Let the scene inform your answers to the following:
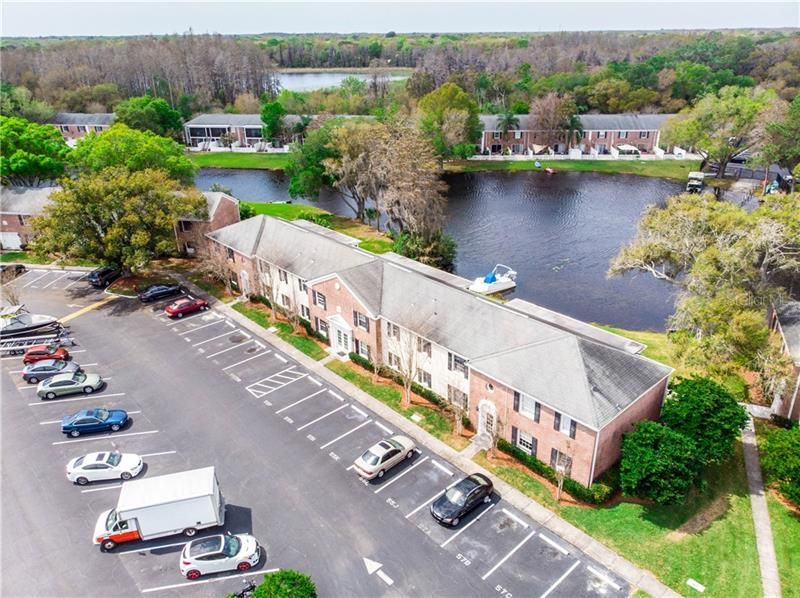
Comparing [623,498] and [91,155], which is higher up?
[91,155]

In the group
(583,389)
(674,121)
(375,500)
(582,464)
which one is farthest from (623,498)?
(674,121)

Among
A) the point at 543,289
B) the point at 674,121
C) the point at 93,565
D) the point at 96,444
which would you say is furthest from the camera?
the point at 674,121

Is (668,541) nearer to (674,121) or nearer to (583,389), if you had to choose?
(583,389)

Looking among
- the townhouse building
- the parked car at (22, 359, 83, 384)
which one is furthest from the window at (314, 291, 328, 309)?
the parked car at (22, 359, 83, 384)

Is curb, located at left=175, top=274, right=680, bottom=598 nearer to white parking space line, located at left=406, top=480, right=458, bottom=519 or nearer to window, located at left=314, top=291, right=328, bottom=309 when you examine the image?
white parking space line, located at left=406, top=480, right=458, bottom=519

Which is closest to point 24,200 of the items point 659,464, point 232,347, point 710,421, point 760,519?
point 232,347

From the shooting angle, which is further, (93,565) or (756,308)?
(756,308)
